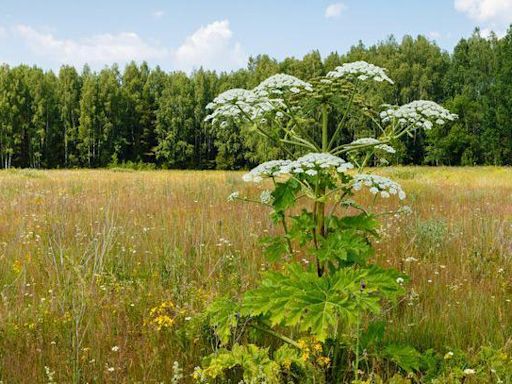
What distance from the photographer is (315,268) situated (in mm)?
2715

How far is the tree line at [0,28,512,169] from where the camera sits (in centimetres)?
5566

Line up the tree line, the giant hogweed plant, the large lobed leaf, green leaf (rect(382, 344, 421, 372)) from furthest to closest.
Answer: the tree line → green leaf (rect(382, 344, 421, 372)) → the giant hogweed plant → the large lobed leaf

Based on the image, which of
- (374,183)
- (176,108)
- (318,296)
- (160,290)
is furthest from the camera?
(176,108)

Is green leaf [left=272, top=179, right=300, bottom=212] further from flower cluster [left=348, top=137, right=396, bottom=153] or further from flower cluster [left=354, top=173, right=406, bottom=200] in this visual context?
flower cluster [left=348, top=137, right=396, bottom=153]

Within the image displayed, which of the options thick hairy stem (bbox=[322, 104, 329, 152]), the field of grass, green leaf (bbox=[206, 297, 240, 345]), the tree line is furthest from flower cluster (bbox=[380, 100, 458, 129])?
the tree line

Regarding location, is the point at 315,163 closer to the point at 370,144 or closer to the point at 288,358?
the point at 370,144

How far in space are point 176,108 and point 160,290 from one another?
61324mm

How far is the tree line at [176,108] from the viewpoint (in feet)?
183

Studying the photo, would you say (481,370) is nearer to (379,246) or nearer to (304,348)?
(304,348)

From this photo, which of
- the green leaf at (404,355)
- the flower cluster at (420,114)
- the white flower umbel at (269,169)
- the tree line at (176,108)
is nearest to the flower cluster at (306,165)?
the white flower umbel at (269,169)

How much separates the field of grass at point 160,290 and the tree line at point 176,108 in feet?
155

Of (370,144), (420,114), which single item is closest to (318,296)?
(370,144)

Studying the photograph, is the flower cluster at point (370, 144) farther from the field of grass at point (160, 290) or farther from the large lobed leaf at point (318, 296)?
the field of grass at point (160, 290)

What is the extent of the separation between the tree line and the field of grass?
47234 millimetres
